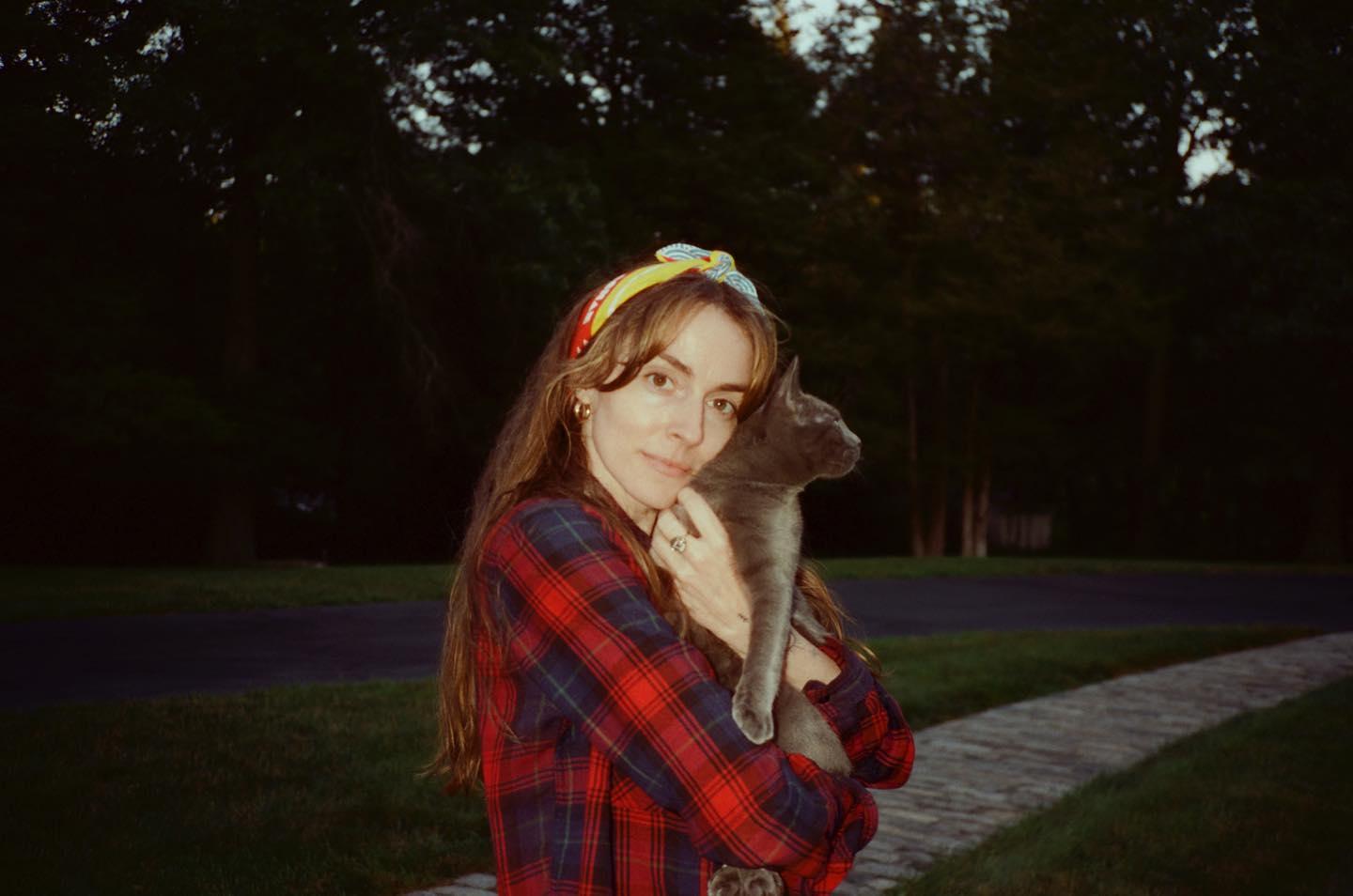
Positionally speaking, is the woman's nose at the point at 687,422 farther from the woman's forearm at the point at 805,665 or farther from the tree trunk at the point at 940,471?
the tree trunk at the point at 940,471

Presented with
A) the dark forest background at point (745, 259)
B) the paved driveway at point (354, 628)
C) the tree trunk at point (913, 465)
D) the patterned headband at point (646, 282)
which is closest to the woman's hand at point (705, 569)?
the patterned headband at point (646, 282)

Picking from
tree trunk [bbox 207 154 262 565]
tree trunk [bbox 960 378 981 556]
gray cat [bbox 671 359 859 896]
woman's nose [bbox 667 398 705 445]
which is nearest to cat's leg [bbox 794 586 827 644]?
gray cat [bbox 671 359 859 896]

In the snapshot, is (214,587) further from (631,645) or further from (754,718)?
(631,645)

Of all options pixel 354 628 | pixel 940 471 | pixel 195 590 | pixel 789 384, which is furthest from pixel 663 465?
pixel 940 471

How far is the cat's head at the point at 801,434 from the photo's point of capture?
103 inches

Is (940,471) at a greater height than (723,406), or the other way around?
(723,406)

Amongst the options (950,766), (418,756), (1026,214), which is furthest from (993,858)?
(1026,214)

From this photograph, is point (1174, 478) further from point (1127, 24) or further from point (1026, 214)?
point (1127, 24)

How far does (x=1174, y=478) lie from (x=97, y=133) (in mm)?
28461

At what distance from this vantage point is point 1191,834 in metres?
6.16

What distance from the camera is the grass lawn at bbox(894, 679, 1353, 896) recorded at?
5.45 metres

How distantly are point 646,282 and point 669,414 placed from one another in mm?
258

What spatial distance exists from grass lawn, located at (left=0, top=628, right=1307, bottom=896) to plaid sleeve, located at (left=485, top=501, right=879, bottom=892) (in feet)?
11.5

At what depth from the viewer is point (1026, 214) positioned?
27109 mm
